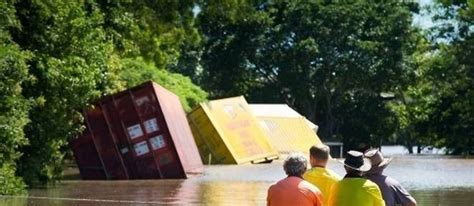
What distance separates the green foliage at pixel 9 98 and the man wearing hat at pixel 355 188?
33.2 ft

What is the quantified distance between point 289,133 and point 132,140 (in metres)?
18.4

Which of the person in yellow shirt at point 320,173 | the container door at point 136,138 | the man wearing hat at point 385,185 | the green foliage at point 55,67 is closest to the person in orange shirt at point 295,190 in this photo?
the person in yellow shirt at point 320,173

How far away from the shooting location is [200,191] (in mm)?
19906

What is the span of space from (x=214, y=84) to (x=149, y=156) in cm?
4317

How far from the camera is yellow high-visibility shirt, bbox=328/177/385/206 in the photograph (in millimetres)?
7250

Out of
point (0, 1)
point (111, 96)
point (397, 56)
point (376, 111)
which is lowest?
point (376, 111)

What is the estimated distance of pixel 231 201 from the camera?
1711 cm

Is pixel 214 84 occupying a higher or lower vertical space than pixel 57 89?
lower

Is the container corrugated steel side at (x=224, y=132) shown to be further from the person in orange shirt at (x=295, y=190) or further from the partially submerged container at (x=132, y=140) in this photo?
the person in orange shirt at (x=295, y=190)

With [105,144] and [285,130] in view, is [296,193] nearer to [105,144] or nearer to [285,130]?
[105,144]

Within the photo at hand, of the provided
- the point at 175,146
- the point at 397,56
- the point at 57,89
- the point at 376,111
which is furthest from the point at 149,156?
the point at 376,111

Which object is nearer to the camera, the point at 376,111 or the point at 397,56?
the point at 397,56

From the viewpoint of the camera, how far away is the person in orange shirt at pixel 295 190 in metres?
7.28

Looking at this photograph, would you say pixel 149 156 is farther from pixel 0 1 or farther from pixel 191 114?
pixel 191 114
